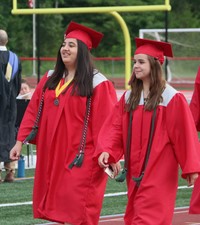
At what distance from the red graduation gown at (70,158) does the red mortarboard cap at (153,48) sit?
0.64 metres

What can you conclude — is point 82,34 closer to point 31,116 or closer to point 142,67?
point 31,116

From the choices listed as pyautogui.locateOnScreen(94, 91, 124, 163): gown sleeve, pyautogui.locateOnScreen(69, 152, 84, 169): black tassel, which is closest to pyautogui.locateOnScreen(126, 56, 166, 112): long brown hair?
pyautogui.locateOnScreen(94, 91, 124, 163): gown sleeve

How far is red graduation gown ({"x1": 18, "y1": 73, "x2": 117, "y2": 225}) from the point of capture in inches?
350

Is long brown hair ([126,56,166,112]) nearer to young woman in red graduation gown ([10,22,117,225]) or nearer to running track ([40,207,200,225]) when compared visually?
young woman in red graduation gown ([10,22,117,225])

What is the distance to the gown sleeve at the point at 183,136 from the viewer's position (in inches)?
317

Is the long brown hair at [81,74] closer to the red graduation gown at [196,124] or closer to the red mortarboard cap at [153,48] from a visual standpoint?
the red mortarboard cap at [153,48]

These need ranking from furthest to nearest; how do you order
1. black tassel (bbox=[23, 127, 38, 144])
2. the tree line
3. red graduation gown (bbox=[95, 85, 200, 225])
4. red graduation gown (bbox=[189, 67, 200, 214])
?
the tree line
red graduation gown (bbox=[189, 67, 200, 214])
black tassel (bbox=[23, 127, 38, 144])
red graduation gown (bbox=[95, 85, 200, 225])

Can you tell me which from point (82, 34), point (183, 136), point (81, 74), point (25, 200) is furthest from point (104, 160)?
point (25, 200)

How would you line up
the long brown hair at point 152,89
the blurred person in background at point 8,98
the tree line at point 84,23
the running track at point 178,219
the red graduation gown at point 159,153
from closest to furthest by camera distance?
the red graduation gown at point 159,153, the long brown hair at point 152,89, the running track at point 178,219, the blurred person in background at point 8,98, the tree line at point 84,23

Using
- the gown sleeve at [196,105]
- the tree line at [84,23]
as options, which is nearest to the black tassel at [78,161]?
the gown sleeve at [196,105]

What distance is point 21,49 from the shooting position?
45594 mm

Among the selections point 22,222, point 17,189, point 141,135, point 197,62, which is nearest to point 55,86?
point 141,135

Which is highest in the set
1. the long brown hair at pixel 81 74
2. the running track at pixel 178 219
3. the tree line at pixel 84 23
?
the long brown hair at pixel 81 74

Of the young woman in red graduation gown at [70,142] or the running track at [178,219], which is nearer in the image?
the young woman in red graduation gown at [70,142]
